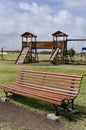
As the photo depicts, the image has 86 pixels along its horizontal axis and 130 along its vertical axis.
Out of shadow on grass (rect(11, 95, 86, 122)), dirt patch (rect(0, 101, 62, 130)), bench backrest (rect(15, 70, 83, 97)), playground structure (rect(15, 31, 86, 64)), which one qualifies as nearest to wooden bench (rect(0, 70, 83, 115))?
bench backrest (rect(15, 70, 83, 97))

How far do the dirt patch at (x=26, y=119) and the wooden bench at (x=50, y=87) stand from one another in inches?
15.8

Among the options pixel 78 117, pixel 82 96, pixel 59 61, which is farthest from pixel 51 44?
pixel 78 117

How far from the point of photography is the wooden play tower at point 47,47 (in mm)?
34219

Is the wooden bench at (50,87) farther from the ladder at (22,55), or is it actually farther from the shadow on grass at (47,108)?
the ladder at (22,55)

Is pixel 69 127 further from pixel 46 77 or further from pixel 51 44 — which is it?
pixel 51 44

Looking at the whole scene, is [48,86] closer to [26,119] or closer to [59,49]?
[26,119]

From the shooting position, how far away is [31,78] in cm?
942

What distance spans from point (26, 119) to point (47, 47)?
97.1 ft

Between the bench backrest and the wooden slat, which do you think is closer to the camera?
the wooden slat

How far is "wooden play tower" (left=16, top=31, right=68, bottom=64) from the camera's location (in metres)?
34.2

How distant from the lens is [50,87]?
820 cm

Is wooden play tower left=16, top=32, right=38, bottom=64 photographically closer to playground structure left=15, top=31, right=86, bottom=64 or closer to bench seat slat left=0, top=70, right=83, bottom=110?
playground structure left=15, top=31, right=86, bottom=64

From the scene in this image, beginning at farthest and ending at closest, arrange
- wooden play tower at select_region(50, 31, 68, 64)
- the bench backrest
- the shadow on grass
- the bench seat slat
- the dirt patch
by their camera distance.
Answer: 1. wooden play tower at select_region(50, 31, 68, 64)
2. the bench backrest
3. the bench seat slat
4. the shadow on grass
5. the dirt patch

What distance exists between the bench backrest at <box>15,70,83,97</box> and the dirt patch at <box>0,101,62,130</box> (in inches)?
31.0
